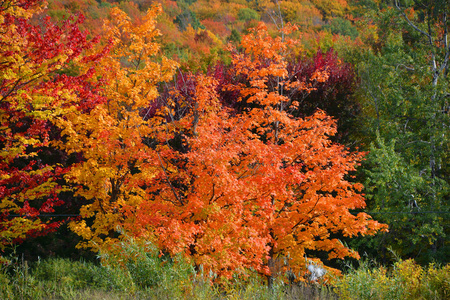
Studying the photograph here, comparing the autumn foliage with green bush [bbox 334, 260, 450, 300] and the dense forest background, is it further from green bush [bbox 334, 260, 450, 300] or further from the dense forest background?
green bush [bbox 334, 260, 450, 300]

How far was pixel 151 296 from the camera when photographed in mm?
6445

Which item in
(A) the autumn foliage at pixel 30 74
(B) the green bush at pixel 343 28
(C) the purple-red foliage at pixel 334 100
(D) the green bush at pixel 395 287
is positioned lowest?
(B) the green bush at pixel 343 28

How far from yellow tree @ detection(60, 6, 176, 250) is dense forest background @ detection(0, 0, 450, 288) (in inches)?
2.5

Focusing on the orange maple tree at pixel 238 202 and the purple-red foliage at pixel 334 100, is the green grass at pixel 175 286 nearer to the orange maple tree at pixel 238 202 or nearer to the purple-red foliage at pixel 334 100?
the orange maple tree at pixel 238 202

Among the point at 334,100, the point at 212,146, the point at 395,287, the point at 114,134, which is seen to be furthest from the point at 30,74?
the point at 334,100

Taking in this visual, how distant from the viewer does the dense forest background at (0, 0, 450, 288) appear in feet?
33.0

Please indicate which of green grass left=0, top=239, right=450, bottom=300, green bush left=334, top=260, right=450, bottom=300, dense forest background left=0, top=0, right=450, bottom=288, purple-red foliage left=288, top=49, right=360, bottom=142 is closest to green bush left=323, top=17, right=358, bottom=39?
dense forest background left=0, top=0, right=450, bottom=288

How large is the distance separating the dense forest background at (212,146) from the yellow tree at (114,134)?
0.21 feet

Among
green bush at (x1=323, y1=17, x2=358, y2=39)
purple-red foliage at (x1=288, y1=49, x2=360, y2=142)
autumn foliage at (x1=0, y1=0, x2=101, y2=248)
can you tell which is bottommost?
green bush at (x1=323, y1=17, x2=358, y2=39)

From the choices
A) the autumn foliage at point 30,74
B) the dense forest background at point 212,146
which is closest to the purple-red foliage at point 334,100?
the dense forest background at point 212,146

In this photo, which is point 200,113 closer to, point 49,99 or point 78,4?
point 49,99

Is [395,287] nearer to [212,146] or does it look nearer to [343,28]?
[212,146]

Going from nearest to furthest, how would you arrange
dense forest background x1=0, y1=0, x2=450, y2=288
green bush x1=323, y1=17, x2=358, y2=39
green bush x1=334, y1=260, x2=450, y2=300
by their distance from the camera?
1. green bush x1=334, y1=260, x2=450, y2=300
2. dense forest background x1=0, y1=0, x2=450, y2=288
3. green bush x1=323, y1=17, x2=358, y2=39

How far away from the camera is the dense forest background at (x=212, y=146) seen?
10047 mm
